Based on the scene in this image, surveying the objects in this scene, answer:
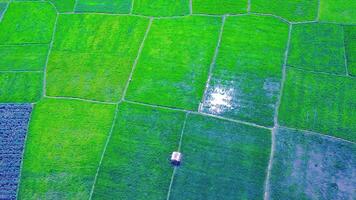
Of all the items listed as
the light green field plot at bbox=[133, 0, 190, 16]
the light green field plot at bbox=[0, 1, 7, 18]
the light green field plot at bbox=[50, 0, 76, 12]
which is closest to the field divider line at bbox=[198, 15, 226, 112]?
the light green field plot at bbox=[133, 0, 190, 16]

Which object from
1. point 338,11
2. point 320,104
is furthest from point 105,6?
point 338,11

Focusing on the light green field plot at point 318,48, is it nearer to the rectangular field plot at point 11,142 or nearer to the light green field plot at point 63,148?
the light green field plot at point 63,148

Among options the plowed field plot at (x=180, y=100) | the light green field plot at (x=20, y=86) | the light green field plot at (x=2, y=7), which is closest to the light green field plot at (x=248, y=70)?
the plowed field plot at (x=180, y=100)

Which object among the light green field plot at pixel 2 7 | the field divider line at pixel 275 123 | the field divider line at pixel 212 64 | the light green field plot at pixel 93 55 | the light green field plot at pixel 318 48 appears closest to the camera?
the field divider line at pixel 275 123

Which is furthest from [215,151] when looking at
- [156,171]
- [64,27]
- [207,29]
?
[64,27]

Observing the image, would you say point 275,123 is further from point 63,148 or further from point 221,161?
point 63,148
